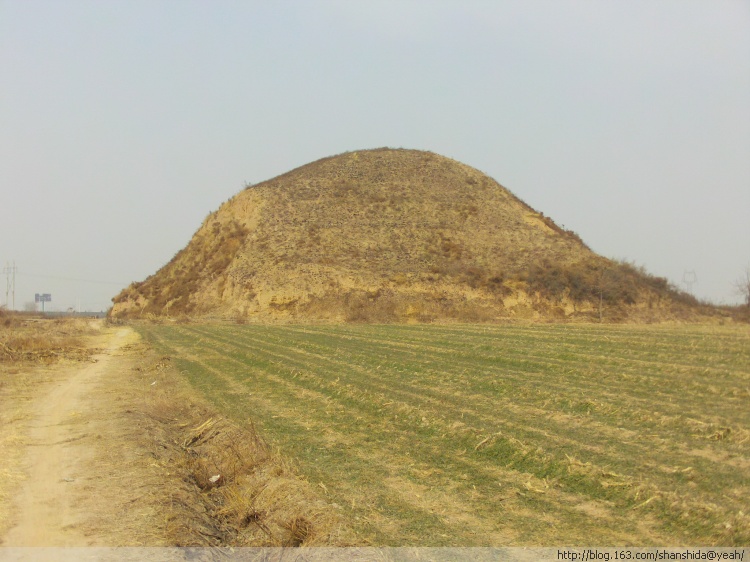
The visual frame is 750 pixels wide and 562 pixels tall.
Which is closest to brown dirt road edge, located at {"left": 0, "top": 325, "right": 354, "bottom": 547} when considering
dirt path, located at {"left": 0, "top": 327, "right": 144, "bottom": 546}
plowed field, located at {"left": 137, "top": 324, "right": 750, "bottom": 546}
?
dirt path, located at {"left": 0, "top": 327, "right": 144, "bottom": 546}

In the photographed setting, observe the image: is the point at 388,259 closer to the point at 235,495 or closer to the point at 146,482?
the point at 146,482

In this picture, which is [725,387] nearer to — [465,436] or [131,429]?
[465,436]

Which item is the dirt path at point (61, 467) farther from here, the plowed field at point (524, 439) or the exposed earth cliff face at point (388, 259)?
the exposed earth cliff face at point (388, 259)

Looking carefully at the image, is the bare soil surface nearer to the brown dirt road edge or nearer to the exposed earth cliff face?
the brown dirt road edge

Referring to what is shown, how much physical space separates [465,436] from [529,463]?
172cm

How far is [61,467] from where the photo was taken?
10.4 meters

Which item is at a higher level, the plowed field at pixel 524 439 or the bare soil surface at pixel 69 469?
the plowed field at pixel 524 439

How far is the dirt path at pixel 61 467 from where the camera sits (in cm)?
751

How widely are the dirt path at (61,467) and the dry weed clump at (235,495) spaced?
3.28ft

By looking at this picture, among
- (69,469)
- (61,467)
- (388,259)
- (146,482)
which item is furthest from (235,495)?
(388,259)

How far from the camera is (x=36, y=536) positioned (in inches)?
290

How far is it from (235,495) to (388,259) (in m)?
55.8

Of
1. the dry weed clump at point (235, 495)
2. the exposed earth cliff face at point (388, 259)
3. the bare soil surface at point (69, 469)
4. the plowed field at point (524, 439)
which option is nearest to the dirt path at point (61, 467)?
the bare soil surface at point (69, 469)

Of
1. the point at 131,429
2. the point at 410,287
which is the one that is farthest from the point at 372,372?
the point at 410,287
